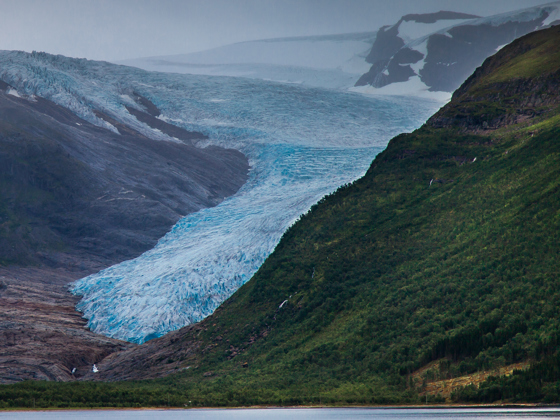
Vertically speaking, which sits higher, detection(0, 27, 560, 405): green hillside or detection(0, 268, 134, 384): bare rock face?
detection(0, 27, 560, 405): green hillside

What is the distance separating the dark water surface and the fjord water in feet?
56.9

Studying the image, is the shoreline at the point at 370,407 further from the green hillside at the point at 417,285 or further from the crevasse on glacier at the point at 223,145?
the crevasse on glacier at the point at 223,145

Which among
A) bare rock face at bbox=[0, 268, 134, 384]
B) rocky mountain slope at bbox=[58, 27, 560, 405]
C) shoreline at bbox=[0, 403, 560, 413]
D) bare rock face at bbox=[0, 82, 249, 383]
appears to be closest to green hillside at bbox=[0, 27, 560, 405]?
rocky mountain slope at bbox=[58, 27, 560, 405]

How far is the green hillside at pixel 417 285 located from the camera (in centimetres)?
3697

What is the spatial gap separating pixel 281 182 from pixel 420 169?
41.4 m

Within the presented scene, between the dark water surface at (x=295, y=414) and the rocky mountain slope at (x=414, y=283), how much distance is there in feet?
3.79

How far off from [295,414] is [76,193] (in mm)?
75132

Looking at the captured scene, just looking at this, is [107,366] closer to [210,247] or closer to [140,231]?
[210,247]

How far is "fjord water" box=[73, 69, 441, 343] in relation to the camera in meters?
67.1

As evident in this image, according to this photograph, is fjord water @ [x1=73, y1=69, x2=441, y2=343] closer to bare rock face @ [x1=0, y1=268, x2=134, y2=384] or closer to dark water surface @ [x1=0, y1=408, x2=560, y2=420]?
bare rock face @ [x1=0, y1=268, x2=134, y2=384]

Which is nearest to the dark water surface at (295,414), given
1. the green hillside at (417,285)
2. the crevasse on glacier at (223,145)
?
the green hillside at (417,285)

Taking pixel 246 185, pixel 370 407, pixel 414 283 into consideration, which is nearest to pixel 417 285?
pixel 414 283

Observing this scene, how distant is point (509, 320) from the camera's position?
3603cm

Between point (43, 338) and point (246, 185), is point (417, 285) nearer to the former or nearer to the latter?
point (43, 338)
